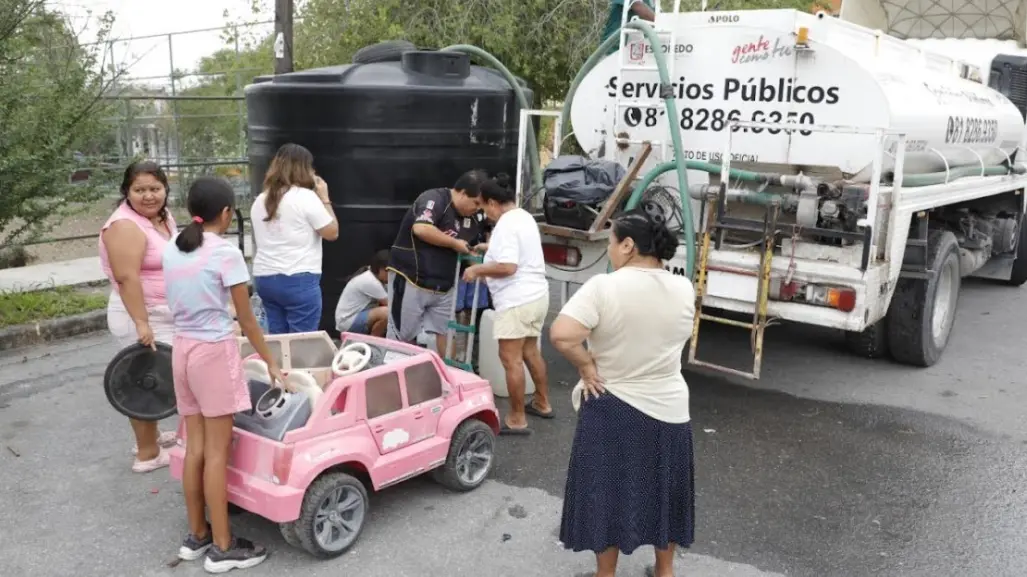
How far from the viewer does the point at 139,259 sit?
4012 millimetres

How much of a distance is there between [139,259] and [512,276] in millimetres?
1885

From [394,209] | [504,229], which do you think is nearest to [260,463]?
[504,229]

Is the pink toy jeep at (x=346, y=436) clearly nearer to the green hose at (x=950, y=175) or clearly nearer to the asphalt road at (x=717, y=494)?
the asphalt road at (x=717, y=494)

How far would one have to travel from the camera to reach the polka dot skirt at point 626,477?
124 inches

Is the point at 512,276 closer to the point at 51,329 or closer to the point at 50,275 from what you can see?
the point at 51,329

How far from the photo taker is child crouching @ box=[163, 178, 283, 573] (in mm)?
3330

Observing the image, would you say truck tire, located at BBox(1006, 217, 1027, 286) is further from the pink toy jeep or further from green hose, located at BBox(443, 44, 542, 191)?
the pink toy jeep

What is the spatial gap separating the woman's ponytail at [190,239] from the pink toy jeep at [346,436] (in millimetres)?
715

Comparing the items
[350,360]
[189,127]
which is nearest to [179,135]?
[189,127]

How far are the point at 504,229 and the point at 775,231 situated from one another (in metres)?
1.64

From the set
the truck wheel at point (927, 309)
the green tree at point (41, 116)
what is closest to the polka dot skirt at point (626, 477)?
the truck wheel at point (927, 309)

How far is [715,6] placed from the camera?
42.3 feet

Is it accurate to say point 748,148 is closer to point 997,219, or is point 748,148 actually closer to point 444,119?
point 444,119

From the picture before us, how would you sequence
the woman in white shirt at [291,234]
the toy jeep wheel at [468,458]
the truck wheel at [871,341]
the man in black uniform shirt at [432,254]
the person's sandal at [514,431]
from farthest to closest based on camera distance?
1. the truck wheel at [871,341]
2. the man in black uniform shirt at [432,254]
3. the person's sandal at [514,431]
4. the woman in white shirt at [291,234]
5. the toy jeep wheel at [468,458]
